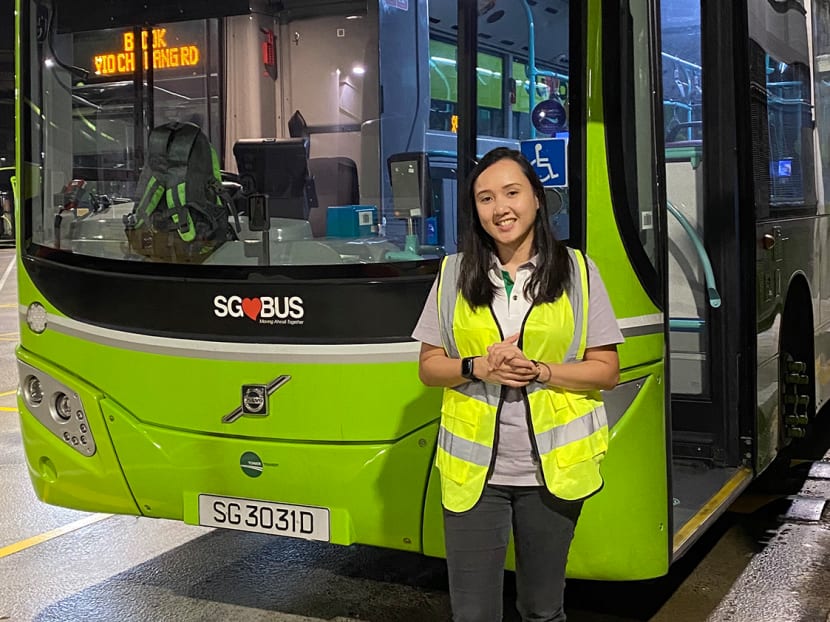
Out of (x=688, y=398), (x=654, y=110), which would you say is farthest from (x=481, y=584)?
(x=688, y=398)

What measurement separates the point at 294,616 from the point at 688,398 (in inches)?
75.8

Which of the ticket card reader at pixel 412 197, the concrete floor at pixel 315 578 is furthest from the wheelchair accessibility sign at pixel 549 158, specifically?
the concrete floor at pixel 315 578

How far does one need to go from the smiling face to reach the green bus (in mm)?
138

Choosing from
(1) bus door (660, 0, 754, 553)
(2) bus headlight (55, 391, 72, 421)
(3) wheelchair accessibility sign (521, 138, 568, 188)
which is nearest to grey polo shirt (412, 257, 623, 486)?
(3) wheelchair accessibility sign (521, 138, 568, 188)

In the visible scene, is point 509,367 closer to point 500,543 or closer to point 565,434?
point 565,434

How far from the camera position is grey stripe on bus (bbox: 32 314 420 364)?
354 cm

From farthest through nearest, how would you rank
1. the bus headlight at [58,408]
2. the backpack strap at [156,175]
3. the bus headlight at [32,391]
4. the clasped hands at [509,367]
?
1. the bus headlight at [32,391]
2. the bus headlight at [58,408]
3. the backpack strap at [156,175]
4. the clasped hands at [509,367]

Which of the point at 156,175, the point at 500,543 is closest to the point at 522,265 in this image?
the point at 500,543

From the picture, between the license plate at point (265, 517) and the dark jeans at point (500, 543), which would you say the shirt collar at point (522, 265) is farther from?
the license plate at point (265, 517)

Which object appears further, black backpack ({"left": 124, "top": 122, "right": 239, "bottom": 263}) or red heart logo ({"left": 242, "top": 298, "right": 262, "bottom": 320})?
black backpack ({"left": 124, "top": 122, "right": 239, "bottom": 263})

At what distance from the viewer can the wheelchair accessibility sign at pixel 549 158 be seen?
3445 millimetres

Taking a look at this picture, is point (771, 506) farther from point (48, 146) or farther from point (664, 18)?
point (48, 146)

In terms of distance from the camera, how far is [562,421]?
2.75 m

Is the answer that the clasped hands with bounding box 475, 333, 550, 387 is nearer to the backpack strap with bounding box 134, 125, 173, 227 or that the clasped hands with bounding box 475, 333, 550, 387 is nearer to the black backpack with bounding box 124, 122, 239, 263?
the black backpack with bounding box 124, 122, 239, 263
